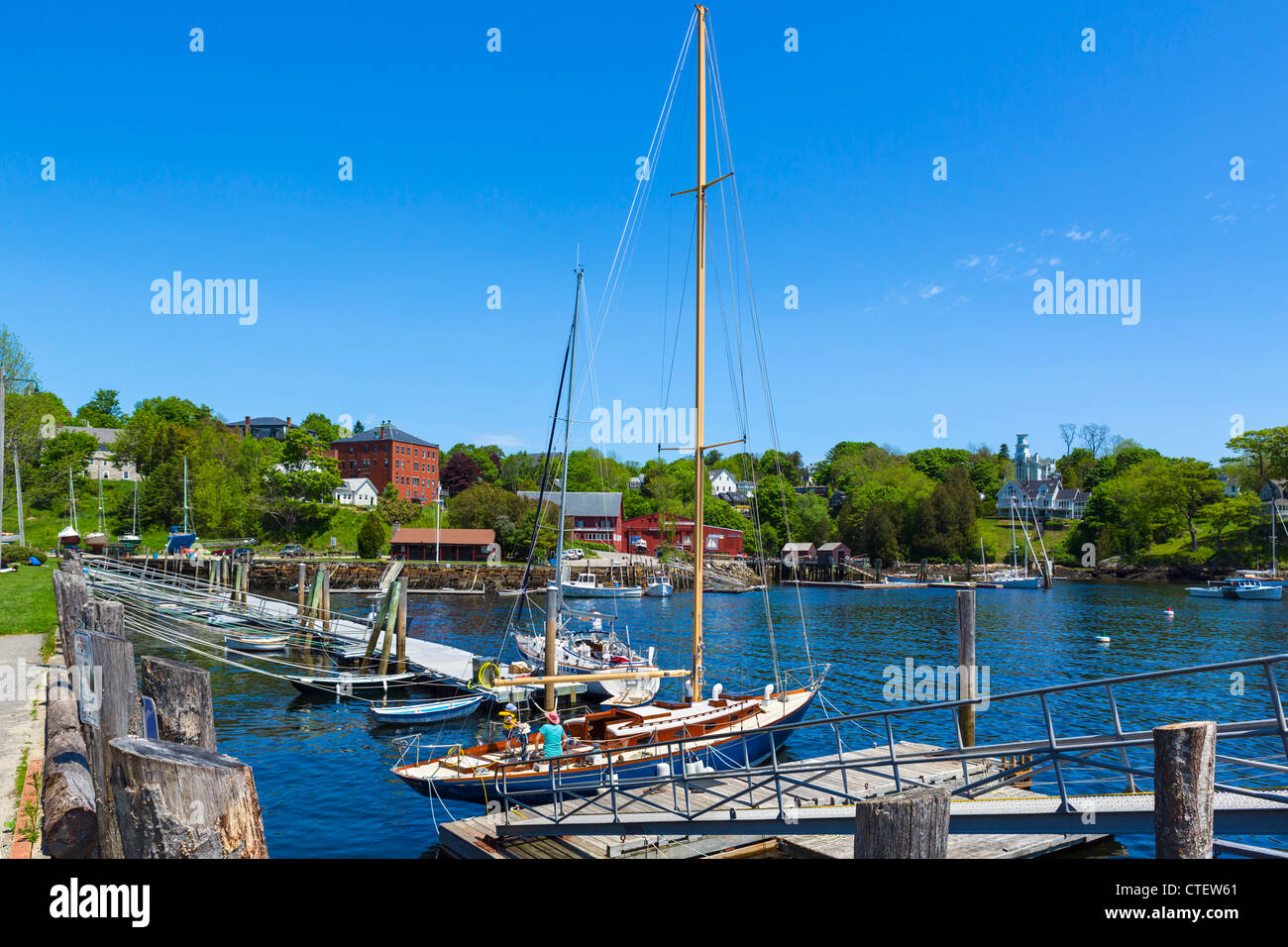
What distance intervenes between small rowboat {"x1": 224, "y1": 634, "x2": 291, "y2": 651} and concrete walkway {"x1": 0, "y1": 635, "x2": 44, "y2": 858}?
17.3 m

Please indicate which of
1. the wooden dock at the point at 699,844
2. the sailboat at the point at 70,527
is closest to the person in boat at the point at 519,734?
the wooden dock at the point at 699,844

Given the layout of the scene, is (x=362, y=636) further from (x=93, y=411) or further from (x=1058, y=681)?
(x=93, y=411)

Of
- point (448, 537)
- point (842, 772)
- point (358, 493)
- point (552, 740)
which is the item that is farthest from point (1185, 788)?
point (358, 493)

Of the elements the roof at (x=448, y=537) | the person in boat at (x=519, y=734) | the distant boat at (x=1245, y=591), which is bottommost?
the distant boat at (x=1245, y=591)

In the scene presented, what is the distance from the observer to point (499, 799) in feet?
57.7

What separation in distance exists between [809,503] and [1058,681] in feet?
345

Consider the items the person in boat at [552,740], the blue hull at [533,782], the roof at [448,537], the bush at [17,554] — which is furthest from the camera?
the roof at [448,537]

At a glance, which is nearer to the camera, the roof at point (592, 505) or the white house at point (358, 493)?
the roof at point (592, 505)

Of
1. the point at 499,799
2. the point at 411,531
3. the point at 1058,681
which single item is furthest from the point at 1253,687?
the point at 411,531

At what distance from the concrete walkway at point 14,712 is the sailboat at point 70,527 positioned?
59.5 metres

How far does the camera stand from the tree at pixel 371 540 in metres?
97.6

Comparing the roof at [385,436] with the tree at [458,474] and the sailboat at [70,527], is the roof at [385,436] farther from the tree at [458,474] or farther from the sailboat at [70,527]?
the sailboat at [70,527]

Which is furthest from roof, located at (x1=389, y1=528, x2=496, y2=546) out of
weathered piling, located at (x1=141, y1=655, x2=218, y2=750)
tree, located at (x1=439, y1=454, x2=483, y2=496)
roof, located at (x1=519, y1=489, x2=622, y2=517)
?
weathered piling, located at (x1=141, y1=655, x2=218, y2=750)
